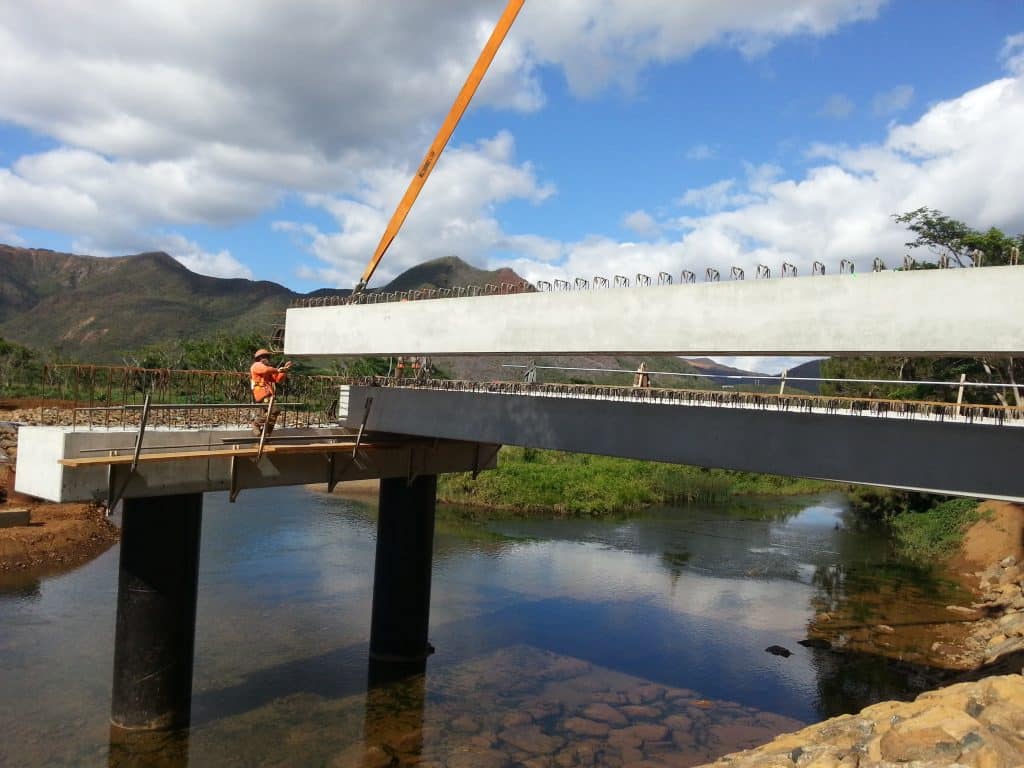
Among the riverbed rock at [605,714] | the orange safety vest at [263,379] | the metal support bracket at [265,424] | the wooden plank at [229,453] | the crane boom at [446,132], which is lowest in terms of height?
the riverbed rock at [605,714]

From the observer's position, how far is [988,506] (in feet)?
86.2

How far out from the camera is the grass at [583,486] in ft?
104

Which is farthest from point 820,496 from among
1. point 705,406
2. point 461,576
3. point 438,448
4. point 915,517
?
point 705,406

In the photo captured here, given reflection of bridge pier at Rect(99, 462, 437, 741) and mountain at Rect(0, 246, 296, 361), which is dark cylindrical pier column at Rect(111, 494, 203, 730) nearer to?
reflection of bridge pier at Rect(99, 462, 437, 741)

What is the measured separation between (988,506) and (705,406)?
2234 cm

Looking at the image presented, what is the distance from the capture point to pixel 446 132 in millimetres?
15477

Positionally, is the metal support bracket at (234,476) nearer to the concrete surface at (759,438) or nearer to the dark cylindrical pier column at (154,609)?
the dark cylindrical pier column at (154,609)

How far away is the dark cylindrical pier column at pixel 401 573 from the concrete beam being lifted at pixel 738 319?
12.5 feet

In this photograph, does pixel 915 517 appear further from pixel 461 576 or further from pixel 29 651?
pixel 29 651

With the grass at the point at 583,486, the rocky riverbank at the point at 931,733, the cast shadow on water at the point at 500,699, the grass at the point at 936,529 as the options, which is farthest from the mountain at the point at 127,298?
the rocky riverbank at the point at 931,733

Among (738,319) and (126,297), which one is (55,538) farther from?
(126,297)

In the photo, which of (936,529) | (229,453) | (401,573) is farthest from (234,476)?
(936,529)

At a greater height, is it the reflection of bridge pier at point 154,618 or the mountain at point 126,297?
the mountain at point 126,297

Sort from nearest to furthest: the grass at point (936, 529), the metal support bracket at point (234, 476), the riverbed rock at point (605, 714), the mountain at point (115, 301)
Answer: the metal support bracket at point (234, 476), the riverbed rock at point (605, 714), the grass at point (936, 529), the mountain at point (115, 301)
